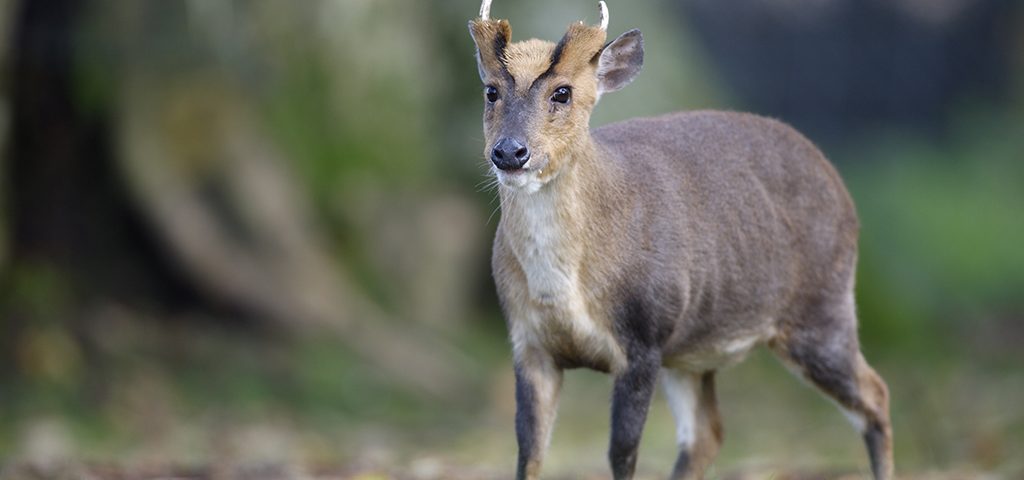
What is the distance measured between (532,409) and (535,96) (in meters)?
1.25

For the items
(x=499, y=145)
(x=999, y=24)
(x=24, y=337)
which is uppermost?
(x=999, y=24)

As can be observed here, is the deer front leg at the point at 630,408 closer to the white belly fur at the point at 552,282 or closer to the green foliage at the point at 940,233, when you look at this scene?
the white belly fur at the point at 552,282

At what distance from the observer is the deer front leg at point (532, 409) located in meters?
6.63

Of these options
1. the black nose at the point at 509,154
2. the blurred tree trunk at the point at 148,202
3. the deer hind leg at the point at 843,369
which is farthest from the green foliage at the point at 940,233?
the black nose at the point at 509,154

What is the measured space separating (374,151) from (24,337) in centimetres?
316

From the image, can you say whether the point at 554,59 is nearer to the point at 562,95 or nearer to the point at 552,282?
the point at 562,95

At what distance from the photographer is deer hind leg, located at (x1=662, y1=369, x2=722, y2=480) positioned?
7.86 metres

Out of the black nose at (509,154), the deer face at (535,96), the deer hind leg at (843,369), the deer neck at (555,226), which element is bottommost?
the deer hind leg at (843,369)

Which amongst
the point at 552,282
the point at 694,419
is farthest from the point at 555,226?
the point at 694,419

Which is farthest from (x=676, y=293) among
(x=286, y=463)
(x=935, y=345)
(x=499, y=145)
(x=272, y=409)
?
(x=935, y=345)

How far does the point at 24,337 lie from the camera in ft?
37.8

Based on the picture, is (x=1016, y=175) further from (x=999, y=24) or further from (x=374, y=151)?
(x=374, y=151)

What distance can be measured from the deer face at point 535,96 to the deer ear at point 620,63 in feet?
0.05

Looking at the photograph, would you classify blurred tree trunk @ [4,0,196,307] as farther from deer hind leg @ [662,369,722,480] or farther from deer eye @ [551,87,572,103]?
deer eye @ [551,87,572,103]
